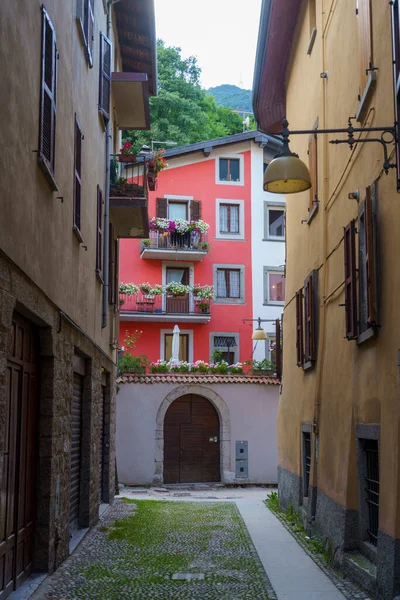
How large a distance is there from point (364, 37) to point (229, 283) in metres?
23.8

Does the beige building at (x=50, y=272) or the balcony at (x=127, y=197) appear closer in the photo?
the beige building at (x=50, y=272)

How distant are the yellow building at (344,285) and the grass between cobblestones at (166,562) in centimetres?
115

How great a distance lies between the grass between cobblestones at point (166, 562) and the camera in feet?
25.7

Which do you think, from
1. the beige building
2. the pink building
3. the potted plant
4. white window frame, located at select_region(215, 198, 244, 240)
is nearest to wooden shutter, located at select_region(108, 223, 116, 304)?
the potted plant

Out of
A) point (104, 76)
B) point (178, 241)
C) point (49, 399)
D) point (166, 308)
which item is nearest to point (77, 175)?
point (49, 399)

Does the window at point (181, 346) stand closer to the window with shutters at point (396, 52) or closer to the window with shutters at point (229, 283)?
the window with shutters at point (229, 283)

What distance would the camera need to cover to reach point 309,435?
42.0 ft

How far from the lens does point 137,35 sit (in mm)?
16859

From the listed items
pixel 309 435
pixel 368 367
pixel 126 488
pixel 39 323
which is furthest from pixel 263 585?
pixel 126 488

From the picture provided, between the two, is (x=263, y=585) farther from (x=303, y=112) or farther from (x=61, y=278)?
(x=303, y=112)

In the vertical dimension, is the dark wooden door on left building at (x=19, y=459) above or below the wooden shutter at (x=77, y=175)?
below

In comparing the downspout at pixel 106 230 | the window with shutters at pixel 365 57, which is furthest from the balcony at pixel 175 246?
the window with shutters at pixel 365 57

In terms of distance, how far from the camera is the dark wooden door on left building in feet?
21.6

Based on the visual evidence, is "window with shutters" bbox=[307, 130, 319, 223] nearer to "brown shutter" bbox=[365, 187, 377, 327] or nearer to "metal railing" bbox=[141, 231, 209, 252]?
"brown shutter" bbox=[365, 187, 377, 327]
